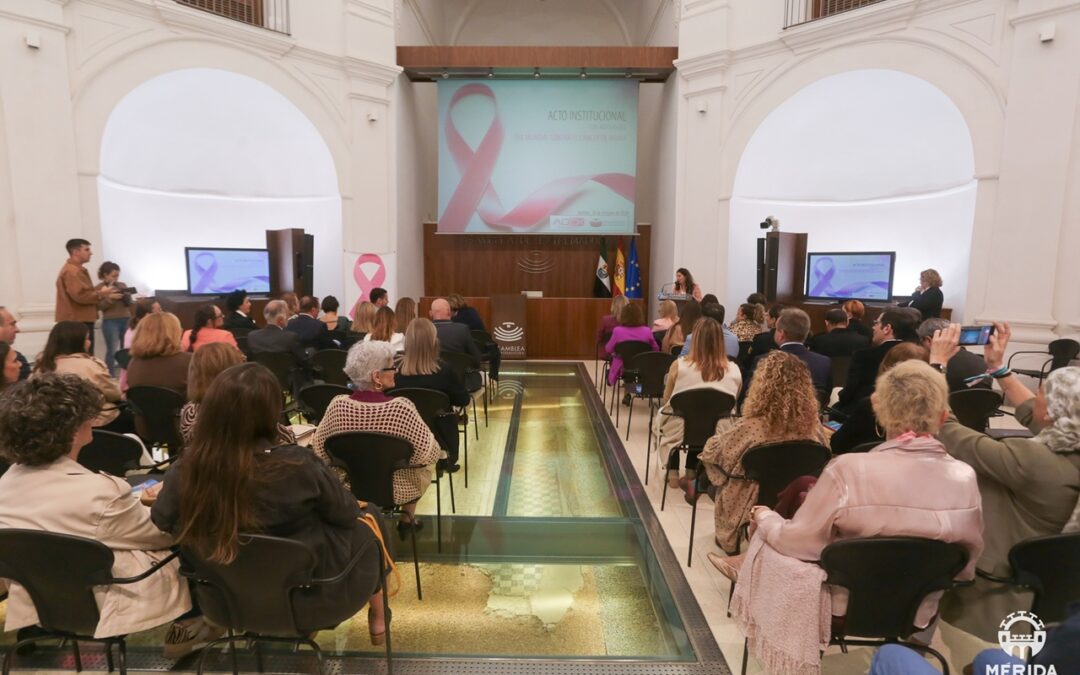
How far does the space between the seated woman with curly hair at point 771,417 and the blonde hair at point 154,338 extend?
323 centimetres

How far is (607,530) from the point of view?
3580 millimetres

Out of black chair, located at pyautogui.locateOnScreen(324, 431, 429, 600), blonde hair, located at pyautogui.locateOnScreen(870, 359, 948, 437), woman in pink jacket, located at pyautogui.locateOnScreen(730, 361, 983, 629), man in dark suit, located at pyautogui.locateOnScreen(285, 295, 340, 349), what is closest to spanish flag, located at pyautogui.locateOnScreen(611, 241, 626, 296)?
man in dark suit, located at pyautogui.locateOnScreen(285, 295, 340, 349)

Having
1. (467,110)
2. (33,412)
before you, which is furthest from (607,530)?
(467,110)

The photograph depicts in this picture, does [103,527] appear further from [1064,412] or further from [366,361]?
[1064,412]

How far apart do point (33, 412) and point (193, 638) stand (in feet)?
3.88

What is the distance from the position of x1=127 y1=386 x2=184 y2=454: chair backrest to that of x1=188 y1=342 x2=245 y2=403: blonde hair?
0.94 metres

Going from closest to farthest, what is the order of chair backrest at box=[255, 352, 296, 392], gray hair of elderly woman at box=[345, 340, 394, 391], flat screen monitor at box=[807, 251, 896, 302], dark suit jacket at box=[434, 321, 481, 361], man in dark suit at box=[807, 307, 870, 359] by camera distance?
gray hair of elderly woman at box=[345, 340, 394, 391] → chair backrest at box=[255, 352, 296, 392] → man in dark suit at box=[807, 307, 870, 359] → dark suit jacket at box=[434, 321, 481, 361] → flat screen monitor at box=[807, 251, 896, 302]

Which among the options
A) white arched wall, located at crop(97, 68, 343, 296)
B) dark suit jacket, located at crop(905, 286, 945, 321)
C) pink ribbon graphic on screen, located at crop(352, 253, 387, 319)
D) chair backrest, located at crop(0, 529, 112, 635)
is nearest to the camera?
chair backrest, located at crop(0, 529, 112, 635)

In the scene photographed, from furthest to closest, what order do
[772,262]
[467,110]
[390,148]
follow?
[467,110], [390,148], [772,262]

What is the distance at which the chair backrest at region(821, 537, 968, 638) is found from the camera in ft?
5.60

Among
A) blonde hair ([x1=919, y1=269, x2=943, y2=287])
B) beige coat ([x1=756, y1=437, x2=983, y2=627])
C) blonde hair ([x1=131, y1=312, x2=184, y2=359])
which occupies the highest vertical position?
blonde hair ([x1=919, y1=269, x2=943, y2=287])

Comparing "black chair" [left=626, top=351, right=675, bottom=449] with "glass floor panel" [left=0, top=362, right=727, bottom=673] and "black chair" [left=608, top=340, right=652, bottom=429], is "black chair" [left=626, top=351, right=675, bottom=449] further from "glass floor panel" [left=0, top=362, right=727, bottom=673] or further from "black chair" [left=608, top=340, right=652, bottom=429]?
"glass floor panel" [left=0, top=362, right=727, bottom=673]

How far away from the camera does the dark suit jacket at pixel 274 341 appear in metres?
4.85

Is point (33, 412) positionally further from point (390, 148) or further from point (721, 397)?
point (390, 148)
